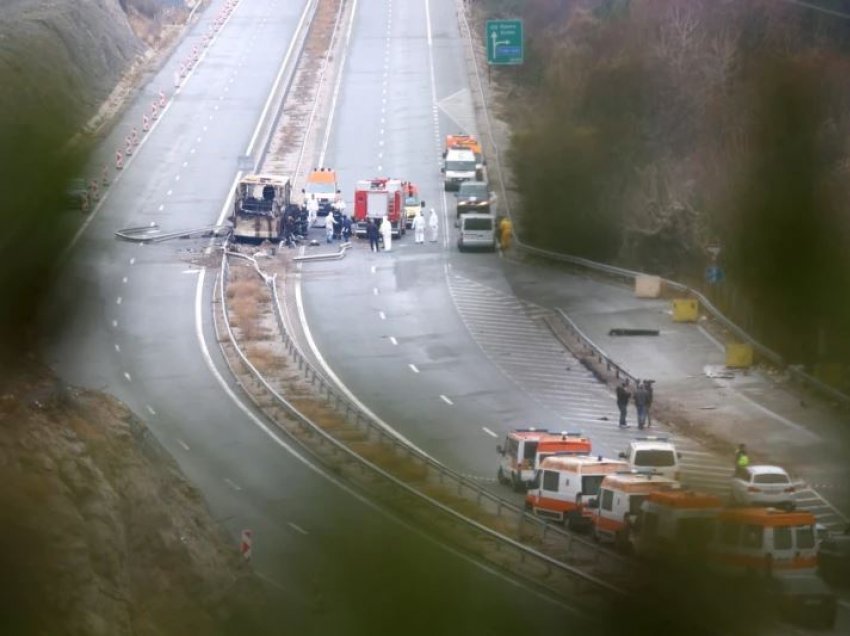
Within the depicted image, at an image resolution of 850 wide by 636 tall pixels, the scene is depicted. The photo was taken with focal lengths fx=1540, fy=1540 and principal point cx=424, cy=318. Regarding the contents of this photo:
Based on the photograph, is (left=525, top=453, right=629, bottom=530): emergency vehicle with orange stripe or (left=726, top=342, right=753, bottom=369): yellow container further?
(left=525, top=453, right=629, bottom=530): emergency vehicle with orange stripe

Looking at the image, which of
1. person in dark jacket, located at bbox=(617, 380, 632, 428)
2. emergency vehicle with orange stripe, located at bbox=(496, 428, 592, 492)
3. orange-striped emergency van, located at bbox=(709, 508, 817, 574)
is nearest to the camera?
orange-striped emergency van, located at bbox=(709, 508, 817, 574)

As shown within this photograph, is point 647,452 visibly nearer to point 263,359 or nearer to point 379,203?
point 263,359

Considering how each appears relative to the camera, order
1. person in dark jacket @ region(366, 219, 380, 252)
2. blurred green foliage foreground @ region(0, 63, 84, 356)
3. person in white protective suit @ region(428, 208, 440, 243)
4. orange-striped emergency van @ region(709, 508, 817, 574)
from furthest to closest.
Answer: person in white protective suit @ region(428, 208, 440, 243) → person in dark jacket @ region(366, 219, 380, 252) → blurred green foliage foreground @ region(0, 63, 84, 356) → orange-striped emergency van @ region(709, 508, 817, 574)

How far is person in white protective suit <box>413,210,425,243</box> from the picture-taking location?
2009 centimetres

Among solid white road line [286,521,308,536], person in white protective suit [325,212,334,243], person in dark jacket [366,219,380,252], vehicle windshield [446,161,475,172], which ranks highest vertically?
solid white road line [286,521,308,536]

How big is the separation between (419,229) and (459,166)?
4598 mm

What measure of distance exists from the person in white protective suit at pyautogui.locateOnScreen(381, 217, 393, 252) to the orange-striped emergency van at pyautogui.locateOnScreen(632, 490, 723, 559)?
16414 millimetres

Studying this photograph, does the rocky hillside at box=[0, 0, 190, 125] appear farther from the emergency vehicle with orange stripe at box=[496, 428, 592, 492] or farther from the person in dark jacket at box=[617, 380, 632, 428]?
the person in dark jacket at box=[617, 380, 632, 428]

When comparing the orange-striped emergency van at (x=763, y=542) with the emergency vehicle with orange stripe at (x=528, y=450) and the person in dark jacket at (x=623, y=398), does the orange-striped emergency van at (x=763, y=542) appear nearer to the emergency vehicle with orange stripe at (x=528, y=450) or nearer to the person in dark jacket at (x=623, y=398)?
the emergency vehicle with orange stripe at (x=528, y=450)

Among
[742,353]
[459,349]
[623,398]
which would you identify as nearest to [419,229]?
[623,398]

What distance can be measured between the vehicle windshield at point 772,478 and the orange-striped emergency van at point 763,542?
0.25 feet

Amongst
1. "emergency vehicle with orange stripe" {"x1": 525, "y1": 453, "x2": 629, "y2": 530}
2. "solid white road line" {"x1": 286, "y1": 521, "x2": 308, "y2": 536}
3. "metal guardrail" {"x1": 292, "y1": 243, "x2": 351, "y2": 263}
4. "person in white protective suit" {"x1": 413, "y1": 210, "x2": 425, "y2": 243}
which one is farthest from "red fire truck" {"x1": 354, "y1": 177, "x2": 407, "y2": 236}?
"solid white road line" {"x1": 286, "y1": 521, "x2": 308, "y2": 536}

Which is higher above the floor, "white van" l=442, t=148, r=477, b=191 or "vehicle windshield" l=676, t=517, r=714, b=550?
"vehicle windshield" l=676, t=517, r=714, b=550

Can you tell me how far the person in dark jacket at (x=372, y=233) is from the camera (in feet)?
65.4
